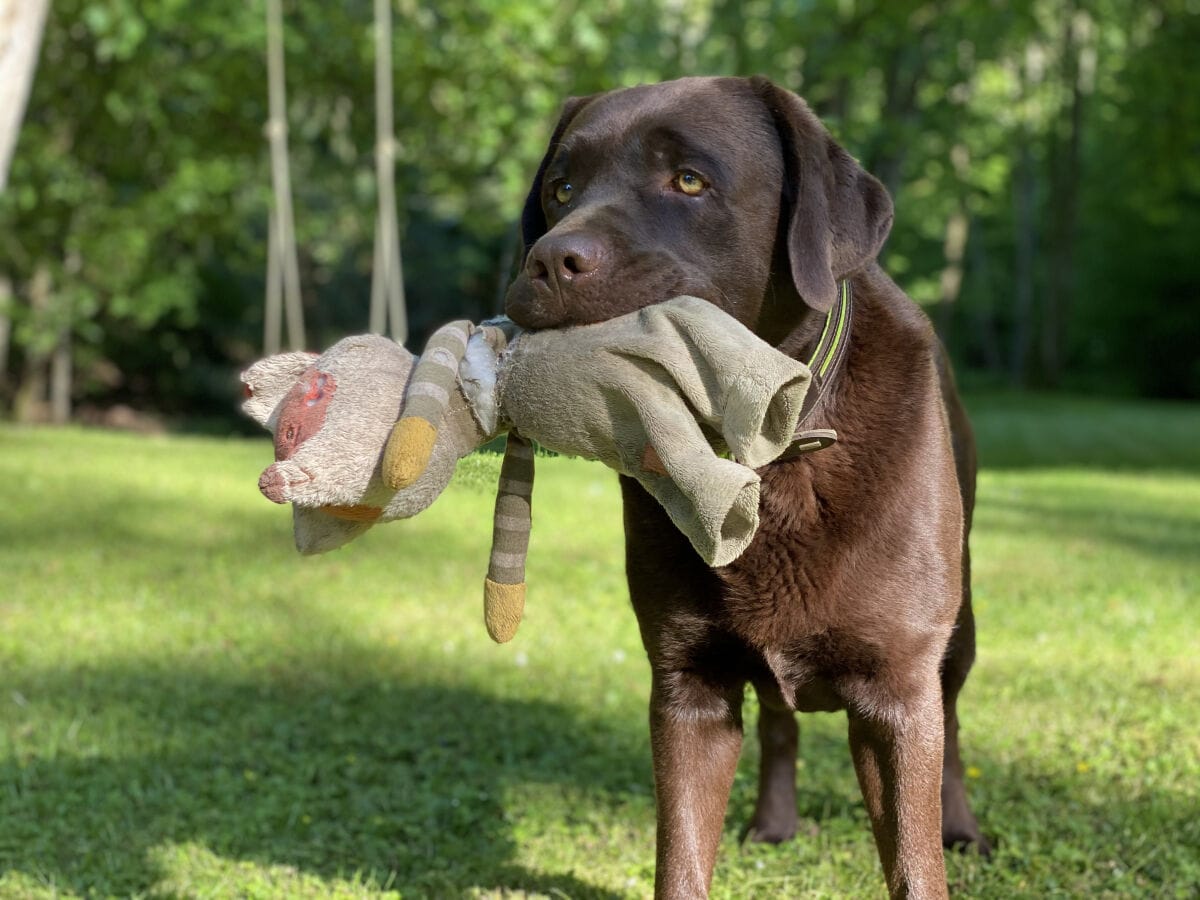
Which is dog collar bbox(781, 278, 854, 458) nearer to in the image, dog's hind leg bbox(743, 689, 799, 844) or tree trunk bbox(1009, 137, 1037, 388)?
dog's hind leg bbox(743, 689, 799, 844)

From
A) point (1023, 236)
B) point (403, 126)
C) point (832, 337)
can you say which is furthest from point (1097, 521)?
point (1023, 236)

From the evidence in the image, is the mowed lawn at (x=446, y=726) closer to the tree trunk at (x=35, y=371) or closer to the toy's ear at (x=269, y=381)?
the toy's ear at (x=269, y=381)

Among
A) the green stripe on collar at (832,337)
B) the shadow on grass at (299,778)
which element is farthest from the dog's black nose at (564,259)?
the shadow on grass at (299,778)

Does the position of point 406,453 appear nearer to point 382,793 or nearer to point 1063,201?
point 382,793

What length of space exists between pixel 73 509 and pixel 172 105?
1097 centimetres

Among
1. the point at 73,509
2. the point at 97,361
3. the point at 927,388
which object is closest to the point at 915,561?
the point at 927,388

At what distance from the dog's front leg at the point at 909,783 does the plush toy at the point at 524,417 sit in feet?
2.31

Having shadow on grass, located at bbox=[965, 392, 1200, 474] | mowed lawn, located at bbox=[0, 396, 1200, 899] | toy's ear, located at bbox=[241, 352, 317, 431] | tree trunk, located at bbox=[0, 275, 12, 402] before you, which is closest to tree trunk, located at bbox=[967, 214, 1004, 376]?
shadow on grass, located at bbox=[965, 392, 1200, 474]

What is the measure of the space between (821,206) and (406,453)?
1081 millimetres

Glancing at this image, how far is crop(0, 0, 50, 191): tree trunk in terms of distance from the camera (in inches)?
215

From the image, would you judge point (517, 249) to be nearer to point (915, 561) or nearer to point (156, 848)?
point (915, 561)

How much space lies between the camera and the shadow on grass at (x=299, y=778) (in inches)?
137

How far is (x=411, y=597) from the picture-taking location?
257 inches

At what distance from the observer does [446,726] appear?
466cm
